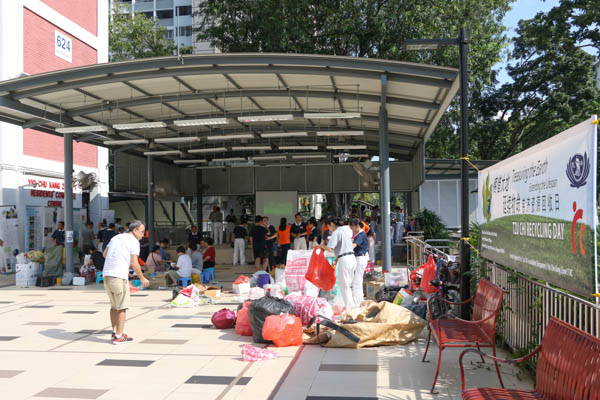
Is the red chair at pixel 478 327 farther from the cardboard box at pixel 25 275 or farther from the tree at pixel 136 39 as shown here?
the tree at pixel 136 39

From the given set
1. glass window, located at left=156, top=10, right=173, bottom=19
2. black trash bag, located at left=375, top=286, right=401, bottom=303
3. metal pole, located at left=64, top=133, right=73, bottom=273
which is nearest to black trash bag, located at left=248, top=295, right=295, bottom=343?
black trash bag, located at left=375, top=286, right=401, bottom=303

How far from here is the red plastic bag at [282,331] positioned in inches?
255

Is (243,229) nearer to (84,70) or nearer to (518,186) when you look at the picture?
(84,70)

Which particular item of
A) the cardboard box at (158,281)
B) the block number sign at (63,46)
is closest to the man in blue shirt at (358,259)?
the cardboard box at (158,281)

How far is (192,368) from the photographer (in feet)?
18.6

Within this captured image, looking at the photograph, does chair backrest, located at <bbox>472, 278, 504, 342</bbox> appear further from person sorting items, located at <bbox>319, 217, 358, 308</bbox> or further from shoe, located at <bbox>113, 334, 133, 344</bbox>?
shoe, located at <bbox>113, 334, 133, 344</bbox>

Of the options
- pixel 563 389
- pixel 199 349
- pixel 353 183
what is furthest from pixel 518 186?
pixel 353 183

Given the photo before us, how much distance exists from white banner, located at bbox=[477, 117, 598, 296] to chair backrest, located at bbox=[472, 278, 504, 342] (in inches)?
12.4

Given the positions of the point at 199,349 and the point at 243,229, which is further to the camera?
the point at 243,229

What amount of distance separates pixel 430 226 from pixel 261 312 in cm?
1198

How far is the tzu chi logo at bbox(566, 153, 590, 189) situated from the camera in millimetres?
3430

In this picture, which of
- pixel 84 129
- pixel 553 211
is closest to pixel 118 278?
pixel 553 211

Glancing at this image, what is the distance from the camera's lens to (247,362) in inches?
231

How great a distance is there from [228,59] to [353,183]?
46.4ft
